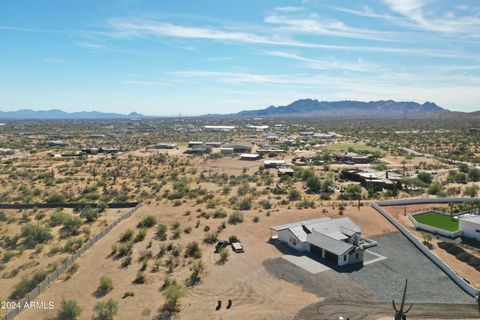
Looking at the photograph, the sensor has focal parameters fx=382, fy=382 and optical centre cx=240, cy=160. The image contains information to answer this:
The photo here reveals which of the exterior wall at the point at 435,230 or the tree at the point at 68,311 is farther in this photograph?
the exterior wall at the point at 435,230

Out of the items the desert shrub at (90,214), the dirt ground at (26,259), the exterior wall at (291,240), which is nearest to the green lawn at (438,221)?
the exterior wall at (291,240)

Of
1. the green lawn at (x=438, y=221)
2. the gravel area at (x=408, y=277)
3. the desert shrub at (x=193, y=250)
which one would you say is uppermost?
the green lawn at (x=438, y=221)

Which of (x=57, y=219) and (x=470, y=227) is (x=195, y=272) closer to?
(x=57, y=219)

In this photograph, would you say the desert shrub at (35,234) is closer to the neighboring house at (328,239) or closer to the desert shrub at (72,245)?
the desert shrub at (72,245)

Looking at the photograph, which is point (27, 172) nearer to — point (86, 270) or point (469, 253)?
point (86, 270)

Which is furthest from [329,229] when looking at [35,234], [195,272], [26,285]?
[35,234]

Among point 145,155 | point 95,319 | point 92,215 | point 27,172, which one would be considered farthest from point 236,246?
point 145,155

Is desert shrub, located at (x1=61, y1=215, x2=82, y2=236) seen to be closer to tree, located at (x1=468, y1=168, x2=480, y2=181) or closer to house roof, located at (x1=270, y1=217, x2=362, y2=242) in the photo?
house roof, located at (x1=270, y1=217, x2=362, y2=242)
